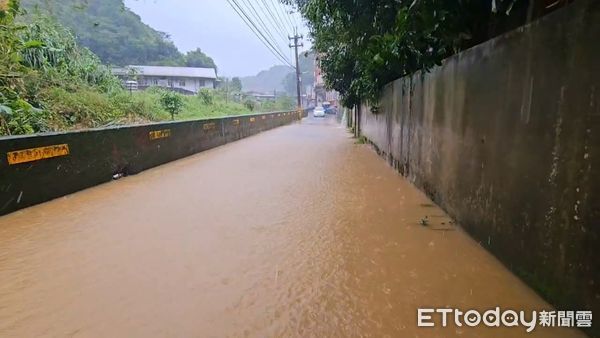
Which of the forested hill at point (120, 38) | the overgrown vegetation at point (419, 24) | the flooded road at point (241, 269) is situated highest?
the forested hill at point (120, 38)

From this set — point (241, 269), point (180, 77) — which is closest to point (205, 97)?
point (241, 269)

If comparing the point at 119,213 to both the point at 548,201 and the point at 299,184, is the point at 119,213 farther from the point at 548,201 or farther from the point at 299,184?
the point at 548,201

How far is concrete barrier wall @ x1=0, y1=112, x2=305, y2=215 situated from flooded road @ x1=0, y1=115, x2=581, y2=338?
29 cm

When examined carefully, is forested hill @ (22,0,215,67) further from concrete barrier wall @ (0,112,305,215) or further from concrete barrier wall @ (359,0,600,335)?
concrete barrier wall @ (359,0,600,335)

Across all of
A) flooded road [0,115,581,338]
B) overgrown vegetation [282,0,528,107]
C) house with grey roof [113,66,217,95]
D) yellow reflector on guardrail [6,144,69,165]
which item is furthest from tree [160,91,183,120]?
house with grey roof [113,66,217,95]

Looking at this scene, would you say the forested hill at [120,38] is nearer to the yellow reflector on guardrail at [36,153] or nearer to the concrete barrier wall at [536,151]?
the yellow reflector on guardrail at [36,153]

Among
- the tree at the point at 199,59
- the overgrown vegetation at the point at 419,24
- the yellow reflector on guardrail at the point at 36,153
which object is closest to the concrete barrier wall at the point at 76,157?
the yellow reflector on guardrail at the point at 36,153

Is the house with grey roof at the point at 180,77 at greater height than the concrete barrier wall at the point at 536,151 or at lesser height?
greater

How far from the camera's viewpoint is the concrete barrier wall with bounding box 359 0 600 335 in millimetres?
1988

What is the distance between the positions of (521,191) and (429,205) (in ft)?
7.22

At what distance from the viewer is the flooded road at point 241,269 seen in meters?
2.25

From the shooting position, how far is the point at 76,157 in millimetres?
5637

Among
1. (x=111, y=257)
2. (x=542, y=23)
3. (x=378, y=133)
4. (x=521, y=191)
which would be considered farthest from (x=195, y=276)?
(x=378, y=133)

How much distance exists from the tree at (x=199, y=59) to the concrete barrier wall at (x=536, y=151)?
63605 mm
